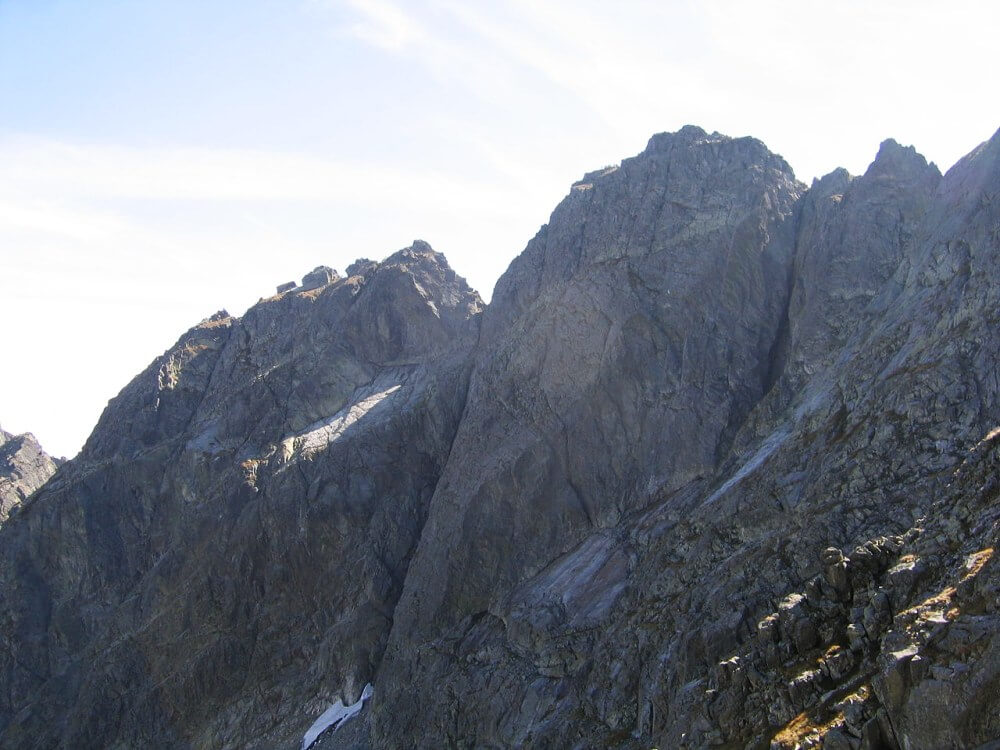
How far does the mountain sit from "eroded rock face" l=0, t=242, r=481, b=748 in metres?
0.29

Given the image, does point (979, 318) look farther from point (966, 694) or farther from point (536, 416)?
point (536, 416)

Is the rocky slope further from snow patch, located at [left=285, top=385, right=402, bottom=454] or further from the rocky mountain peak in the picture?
the rocky mountain peak

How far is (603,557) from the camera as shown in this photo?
59906 millimetres

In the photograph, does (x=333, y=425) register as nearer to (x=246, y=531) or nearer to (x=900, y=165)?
(x=246, y=531)

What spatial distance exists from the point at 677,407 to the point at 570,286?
15210mm

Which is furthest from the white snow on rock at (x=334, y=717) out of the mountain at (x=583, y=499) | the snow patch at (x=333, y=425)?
the snow patch at (x=333, y=425)

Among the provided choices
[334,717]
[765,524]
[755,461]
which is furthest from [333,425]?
[765,524]

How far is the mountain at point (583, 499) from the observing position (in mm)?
38375

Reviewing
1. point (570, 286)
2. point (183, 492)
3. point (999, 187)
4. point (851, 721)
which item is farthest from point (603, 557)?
point (183, 492)

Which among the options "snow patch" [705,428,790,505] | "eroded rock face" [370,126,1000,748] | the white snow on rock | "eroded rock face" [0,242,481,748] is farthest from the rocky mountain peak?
the white snow on rock

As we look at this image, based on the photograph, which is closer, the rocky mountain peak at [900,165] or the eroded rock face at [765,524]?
the eroded rock face at [765,524]

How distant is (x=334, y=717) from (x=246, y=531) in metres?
20.2

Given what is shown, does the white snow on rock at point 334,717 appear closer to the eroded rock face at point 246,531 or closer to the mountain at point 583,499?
the mountain at point 583,499

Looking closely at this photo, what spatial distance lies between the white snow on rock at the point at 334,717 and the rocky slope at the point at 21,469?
237ft
